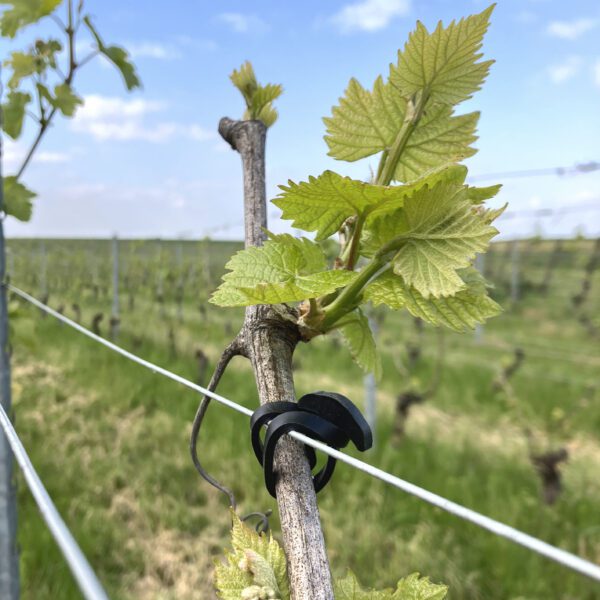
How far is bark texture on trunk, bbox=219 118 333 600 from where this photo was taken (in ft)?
1.11

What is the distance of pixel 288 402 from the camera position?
1.29 feet

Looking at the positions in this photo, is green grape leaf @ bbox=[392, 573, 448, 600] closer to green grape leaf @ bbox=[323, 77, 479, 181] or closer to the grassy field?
green grape leaf @ bbox=[323, 77, 479, 181]

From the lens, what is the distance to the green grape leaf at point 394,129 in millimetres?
479

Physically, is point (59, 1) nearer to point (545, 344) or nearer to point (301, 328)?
point (301, 328)

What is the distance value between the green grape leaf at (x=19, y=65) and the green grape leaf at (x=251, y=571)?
4.87 feet

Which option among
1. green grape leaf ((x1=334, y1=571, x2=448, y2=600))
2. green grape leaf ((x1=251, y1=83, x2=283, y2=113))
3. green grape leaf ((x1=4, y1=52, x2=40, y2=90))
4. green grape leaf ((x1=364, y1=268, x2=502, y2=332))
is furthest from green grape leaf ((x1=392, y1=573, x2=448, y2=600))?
green grape leaf ((x1=4, y1=52, x2=40, y2=90))

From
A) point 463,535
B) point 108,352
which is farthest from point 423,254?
point 108,352

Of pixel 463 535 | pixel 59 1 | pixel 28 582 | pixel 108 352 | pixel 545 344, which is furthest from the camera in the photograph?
pixel 545 344

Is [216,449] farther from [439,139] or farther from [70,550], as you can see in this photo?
[70,550]

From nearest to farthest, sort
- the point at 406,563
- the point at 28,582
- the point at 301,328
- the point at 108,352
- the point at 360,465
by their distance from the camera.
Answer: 1. the point at 360,465
2. the point at 301,328
3. the point at 28,582
4. the point at 406,563
5. the point at 108,352

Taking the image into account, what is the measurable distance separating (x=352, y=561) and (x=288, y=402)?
1.98 metres

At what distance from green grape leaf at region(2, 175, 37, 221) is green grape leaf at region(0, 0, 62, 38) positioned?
0.38 meters

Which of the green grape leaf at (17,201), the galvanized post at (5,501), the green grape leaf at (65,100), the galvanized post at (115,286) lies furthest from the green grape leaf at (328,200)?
the galvanized post at (115,286)

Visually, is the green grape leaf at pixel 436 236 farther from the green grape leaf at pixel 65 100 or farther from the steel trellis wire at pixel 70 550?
the green grape leaf at pixel 65 100
